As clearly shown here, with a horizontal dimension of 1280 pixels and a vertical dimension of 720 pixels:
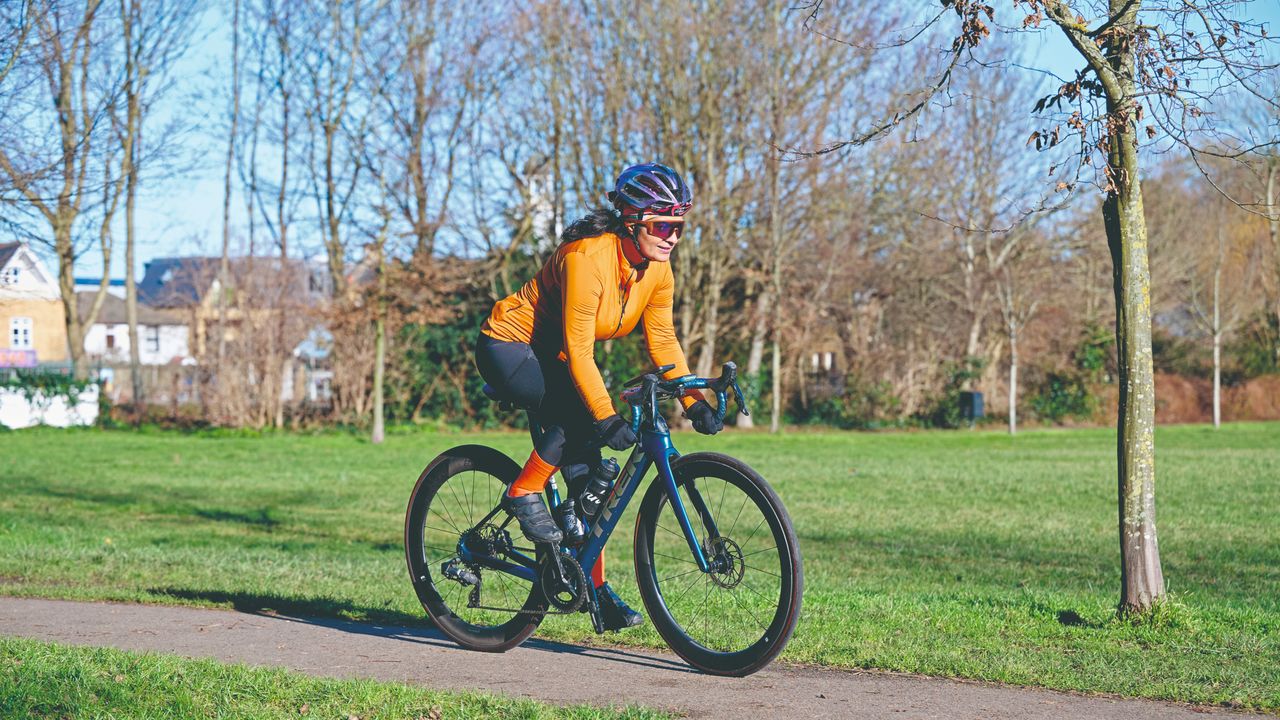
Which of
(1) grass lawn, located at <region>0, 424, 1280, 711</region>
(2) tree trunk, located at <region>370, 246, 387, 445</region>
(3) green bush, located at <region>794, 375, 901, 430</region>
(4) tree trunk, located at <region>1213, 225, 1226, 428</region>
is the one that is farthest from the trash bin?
(2) tree trunk, located at <region>370, 246, 387, 445</region>

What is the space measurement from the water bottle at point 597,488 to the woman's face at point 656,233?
903 millimetres

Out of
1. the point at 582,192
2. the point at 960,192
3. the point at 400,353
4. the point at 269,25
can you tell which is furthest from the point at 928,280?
the point at 269,25

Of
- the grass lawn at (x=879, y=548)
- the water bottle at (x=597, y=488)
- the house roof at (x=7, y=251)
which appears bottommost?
the grass lawn at (x=879, y=548)

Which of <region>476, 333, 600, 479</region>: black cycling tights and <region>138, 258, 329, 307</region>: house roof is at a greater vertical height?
<region>138, 258, 329, 307</region>: house roof

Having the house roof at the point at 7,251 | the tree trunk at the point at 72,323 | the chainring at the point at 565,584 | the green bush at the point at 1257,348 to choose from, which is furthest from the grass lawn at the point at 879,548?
the green bush at the point at 1257,348

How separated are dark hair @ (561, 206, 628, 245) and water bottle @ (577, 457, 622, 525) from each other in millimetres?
953

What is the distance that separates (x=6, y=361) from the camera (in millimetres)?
61219

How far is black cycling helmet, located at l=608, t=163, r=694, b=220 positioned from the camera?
5.12 meters

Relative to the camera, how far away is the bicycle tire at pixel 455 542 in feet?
18.6

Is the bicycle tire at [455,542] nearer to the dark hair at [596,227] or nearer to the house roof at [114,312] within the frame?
the dark hair at [596,227]

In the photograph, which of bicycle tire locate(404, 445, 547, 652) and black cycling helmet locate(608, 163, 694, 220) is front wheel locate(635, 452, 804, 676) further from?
black cycling helmet locate(608, 163, 694, 220)

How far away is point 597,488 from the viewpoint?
5.38 metres

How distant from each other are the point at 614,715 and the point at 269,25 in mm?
30787

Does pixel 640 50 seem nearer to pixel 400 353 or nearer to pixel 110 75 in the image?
pixel 400 353
